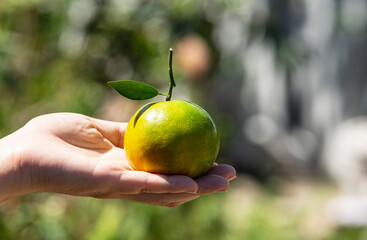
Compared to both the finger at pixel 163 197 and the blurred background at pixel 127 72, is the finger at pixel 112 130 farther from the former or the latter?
the blurred background at pixel 127 72

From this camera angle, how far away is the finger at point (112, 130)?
7.98 ft

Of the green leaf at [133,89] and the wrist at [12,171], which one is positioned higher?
the green leaf at [133,89]

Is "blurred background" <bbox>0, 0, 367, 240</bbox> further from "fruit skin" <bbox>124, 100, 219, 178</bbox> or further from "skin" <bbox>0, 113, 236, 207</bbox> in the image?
"fruit skin" <bbox>124, 100, 219, 178</bbox>

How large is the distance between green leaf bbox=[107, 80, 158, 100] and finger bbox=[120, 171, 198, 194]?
38 cm

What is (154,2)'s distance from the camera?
3.81 meters

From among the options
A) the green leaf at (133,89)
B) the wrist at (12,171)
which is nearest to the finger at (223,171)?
the green leaf at (133,89)

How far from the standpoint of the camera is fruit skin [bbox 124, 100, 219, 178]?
6.13ft

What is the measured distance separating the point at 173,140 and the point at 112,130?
70 cm

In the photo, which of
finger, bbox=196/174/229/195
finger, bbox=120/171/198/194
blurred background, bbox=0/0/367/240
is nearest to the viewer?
finger, bbox=120/171/198/194

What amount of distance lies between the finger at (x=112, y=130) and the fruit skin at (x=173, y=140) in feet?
1.62

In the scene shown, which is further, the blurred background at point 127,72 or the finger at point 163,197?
the blurred background at point 127,72

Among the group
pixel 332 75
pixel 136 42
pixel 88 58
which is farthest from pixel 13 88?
pixel 332 75

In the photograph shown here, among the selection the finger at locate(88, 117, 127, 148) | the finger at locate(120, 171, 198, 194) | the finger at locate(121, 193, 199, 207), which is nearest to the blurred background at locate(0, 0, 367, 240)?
the finger at locate(88, 117, 127, 148)

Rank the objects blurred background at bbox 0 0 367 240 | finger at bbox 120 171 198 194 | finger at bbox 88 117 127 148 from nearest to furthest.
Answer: finger at bbox 120 171 198 194, finger at bbox 88 117 127 148, blurred background at bbox 0 0 367 240
